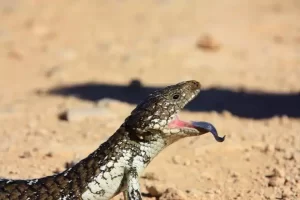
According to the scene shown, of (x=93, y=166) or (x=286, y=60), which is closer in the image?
(x=93, y=166)

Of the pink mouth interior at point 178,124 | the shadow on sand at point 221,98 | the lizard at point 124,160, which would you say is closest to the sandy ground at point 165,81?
the shadow on sand at point 221,98

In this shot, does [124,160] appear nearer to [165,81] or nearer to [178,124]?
[178,124]

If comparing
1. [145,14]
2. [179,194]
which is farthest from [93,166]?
[145,14]

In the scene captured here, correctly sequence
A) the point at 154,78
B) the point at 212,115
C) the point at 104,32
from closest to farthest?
the point at 212,115
the point at 154,78
the point at 104,32

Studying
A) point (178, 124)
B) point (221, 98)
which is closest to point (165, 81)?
point (221, 98)

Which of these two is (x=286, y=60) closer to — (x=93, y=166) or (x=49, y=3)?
(x=49, y=3)

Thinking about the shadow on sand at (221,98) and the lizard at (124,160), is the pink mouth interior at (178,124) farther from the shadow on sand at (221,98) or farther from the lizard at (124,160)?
the shadow on sand at (221,98)

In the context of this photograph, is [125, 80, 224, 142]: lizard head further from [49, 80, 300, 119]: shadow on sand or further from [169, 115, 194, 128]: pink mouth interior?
[49, 80, 300, 119]: shadow on sand
